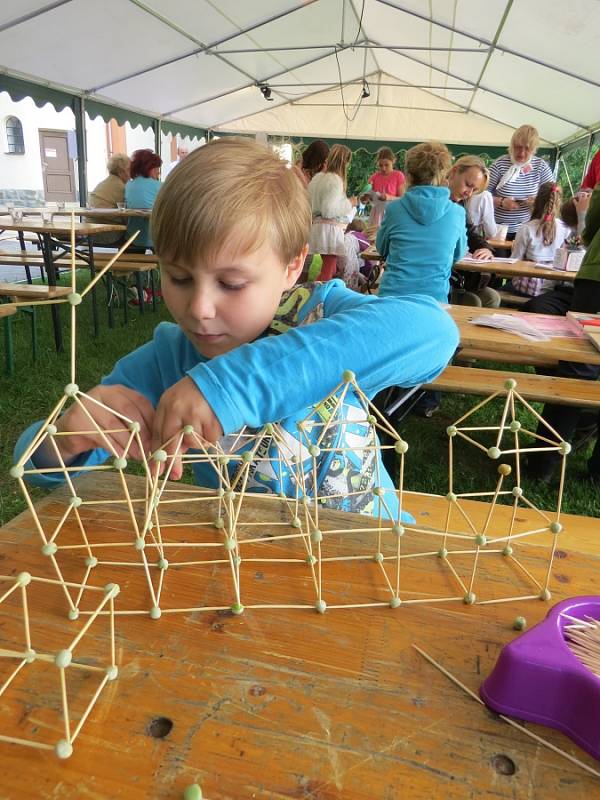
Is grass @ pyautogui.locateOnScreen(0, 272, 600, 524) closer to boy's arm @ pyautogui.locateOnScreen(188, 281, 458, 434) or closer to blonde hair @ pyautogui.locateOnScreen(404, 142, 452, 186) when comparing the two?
blonde hair @ pyautogui.locateOnScreen(404, 142, 452, 186)

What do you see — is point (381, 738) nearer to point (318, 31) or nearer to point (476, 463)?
point (476, 463)

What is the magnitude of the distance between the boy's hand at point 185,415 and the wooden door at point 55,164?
14351 mm

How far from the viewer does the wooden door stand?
13.6 m

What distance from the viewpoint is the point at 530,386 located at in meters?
2.12

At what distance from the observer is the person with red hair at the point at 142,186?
5422mm

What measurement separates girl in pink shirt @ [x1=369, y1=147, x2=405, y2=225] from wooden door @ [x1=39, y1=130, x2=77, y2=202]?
359 inches

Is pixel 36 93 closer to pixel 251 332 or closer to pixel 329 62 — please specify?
pixel 329 62

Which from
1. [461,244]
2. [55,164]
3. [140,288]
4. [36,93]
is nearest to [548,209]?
[461,244]

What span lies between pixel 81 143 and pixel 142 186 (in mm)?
2045

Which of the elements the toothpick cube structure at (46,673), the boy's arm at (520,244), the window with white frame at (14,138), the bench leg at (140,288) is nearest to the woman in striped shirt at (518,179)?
the boy's arm at (520,244)

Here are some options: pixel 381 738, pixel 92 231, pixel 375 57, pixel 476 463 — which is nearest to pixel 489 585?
pixel 381 738

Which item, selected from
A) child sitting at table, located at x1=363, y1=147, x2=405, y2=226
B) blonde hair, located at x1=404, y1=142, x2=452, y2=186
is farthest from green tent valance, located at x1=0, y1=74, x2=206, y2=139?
blonde hair, located at x1=404, y1=142, x2=452, y2=186

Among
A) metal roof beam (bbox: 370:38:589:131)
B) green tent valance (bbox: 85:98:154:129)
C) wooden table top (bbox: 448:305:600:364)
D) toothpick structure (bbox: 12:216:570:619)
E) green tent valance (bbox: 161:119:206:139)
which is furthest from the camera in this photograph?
green tent valance (bbox: 161:119:206:139)

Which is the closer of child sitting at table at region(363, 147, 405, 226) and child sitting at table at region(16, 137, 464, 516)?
child sitting at table at region(16, 137, 464, 516)
